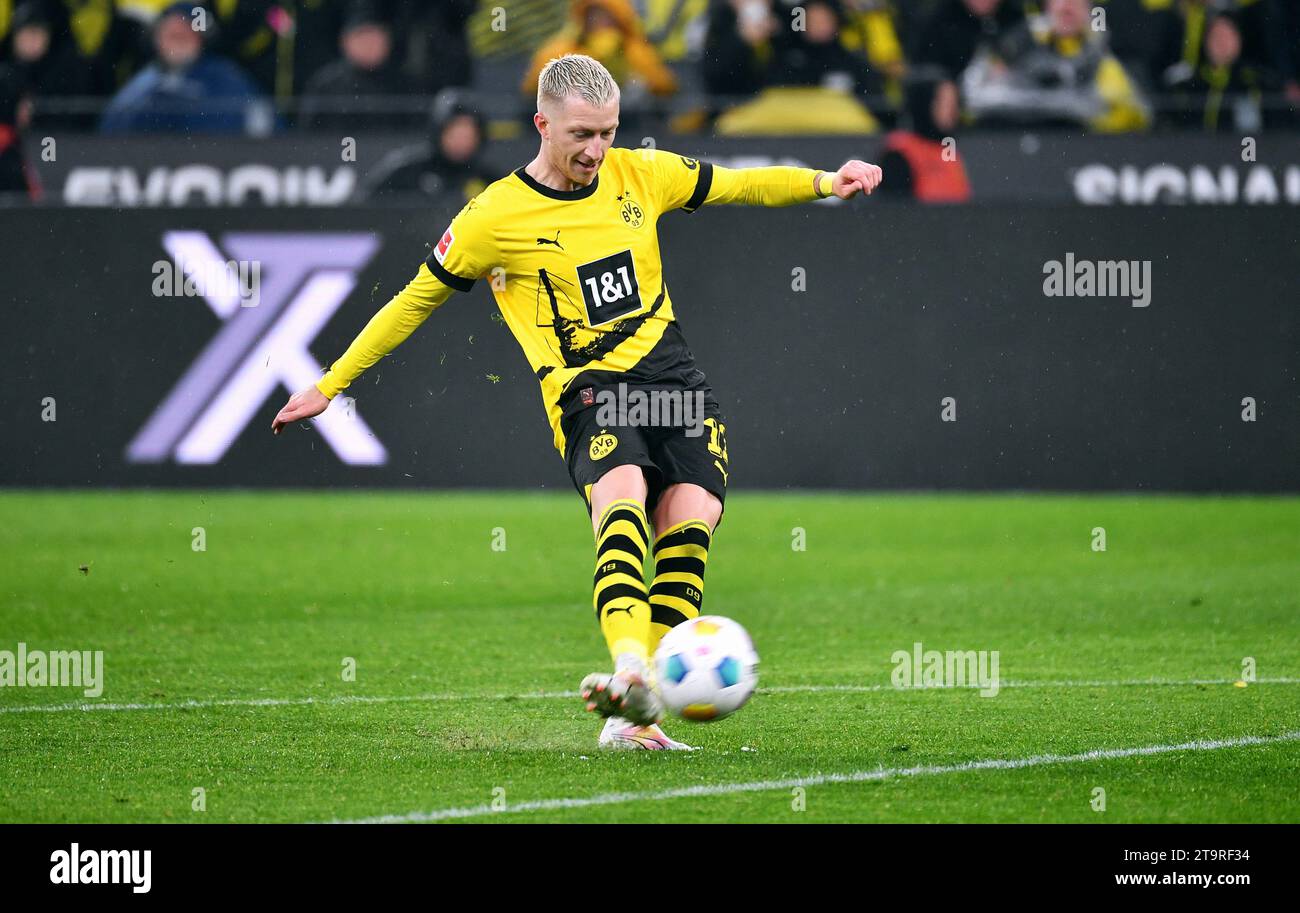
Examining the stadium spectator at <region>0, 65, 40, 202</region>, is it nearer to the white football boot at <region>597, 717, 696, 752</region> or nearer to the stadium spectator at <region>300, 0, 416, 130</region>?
the stadium spectator at <region>300, 0, 416, 130</region>

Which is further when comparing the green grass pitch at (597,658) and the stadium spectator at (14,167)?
the stadium spectator at (14,167)

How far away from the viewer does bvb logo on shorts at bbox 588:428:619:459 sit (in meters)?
6.04

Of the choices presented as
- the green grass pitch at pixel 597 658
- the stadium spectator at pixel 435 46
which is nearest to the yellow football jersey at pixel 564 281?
the green grass pitch at pixel 597 658

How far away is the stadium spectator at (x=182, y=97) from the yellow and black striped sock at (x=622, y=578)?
30.8ft

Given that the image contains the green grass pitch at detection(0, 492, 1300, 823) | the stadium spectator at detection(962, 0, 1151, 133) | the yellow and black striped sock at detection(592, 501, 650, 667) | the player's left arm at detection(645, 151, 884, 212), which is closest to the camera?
the green grass pitch at detection(0, 492, 1300, 823)

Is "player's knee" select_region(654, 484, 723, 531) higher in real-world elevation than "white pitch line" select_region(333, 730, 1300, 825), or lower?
higher

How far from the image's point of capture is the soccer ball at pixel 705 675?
560 centimetres

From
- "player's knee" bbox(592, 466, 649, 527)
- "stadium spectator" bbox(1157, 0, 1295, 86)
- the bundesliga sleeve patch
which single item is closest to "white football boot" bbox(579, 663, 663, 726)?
"player's knee" bbox(592, 466, 649, 527)

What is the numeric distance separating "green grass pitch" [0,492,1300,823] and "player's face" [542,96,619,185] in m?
1.80

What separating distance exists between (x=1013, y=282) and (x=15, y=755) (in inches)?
329

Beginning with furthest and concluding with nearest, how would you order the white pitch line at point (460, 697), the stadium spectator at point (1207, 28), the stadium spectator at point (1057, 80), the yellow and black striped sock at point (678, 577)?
the stadium spectator at point (1207, 28) < the stadium spectator at point (1057, 80) < the white pitch line at point (460, 697) < the yellow and black striped sock at point (678, 577)

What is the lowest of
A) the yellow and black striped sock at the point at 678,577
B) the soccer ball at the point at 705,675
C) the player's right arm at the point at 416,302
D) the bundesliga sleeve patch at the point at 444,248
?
the soccer ball at the point at 705,675

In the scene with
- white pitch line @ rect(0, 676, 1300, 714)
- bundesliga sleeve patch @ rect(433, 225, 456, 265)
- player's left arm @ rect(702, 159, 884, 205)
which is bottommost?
white pitch line @ rect(0, 676, 1300, 714)

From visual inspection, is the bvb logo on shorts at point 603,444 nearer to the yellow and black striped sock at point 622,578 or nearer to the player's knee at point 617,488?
the player's knee at point 617,488
